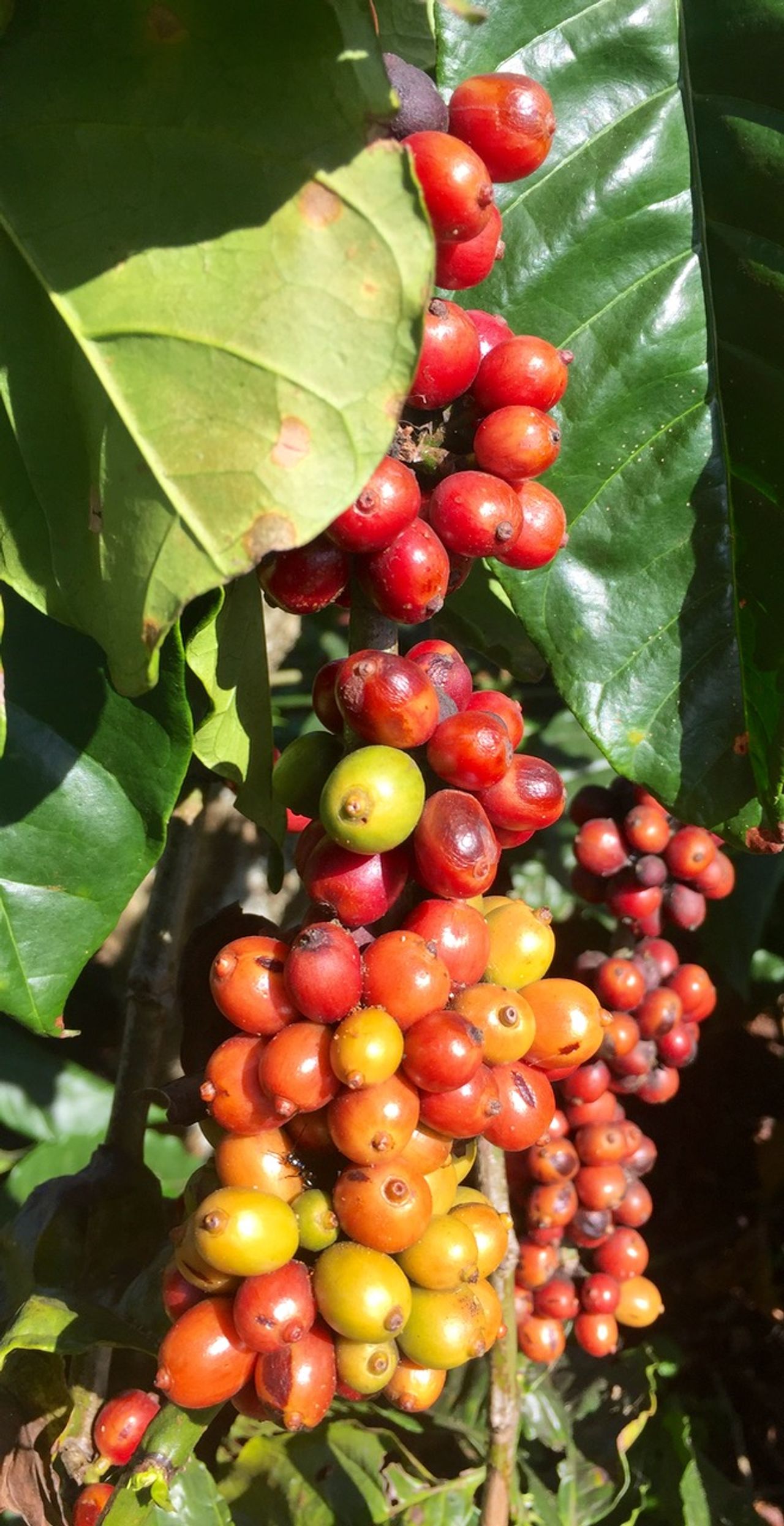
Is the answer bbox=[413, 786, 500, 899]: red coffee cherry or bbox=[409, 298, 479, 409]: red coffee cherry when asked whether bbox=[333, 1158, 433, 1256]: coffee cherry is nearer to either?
bbox=[413, 786, 500, 899]: red coffee cherry

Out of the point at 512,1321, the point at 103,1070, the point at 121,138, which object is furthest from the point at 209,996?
the point at 103,1070

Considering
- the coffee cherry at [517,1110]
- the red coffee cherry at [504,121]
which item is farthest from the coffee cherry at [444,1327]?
the red coffee cherry at [504,121]

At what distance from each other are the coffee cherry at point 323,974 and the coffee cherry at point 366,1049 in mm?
15

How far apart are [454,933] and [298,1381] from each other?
33 centimetres

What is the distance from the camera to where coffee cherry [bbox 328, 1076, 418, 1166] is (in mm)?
775

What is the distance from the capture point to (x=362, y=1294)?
0.78 metres

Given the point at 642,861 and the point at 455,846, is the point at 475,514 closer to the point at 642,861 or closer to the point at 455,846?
the point at 455,846

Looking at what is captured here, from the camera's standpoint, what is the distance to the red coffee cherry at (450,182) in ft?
2.49

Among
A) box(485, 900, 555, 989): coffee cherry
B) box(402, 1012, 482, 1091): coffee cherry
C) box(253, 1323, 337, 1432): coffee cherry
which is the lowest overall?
box(253, 1323, 337, 1432): coffee cherry

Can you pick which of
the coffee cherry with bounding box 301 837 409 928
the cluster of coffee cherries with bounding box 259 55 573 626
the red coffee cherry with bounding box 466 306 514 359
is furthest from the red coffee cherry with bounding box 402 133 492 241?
the coffee cherry with bounding box 301 837 409 928

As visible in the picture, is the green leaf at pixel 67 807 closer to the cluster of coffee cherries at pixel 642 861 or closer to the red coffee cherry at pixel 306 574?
the red coffee cherry at pixel 306 574

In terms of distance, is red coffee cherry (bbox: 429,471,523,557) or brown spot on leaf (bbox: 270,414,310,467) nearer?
brown spot on leaf (bbox: 270,414,310,467)

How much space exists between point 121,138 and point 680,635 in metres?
0.65

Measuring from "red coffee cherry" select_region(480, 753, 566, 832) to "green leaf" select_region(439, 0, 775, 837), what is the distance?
0.21m
